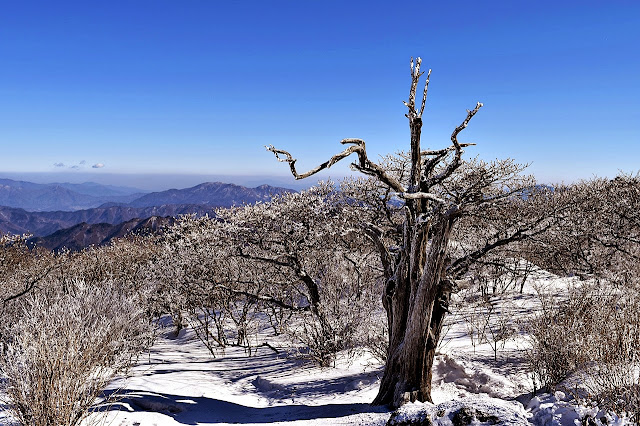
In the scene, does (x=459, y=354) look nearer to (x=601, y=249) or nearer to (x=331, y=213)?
(x=331, y=213)

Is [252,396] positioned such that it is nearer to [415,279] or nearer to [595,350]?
[415,279]

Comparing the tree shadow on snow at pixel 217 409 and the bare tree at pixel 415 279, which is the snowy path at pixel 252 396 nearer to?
the tree shadow on snow at pixel 217 409

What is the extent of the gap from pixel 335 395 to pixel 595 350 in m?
4.90

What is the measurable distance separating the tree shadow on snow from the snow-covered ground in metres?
0.02

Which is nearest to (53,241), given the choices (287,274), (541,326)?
(287,274)

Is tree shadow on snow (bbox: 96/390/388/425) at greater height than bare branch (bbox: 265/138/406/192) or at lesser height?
lesser

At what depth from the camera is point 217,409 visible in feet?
27.4

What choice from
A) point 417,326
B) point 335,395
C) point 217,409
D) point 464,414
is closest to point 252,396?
point 217,409

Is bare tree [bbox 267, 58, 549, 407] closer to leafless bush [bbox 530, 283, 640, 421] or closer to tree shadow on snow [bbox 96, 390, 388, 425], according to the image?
tree shadow on snow [bbox 96, 390, 388, 425]

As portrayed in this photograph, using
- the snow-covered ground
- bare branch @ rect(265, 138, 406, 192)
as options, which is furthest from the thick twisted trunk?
bare branch @ rect(265, 138, 406, 192)

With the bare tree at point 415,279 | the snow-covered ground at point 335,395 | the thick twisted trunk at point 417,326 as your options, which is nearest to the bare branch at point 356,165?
the bare tree at point 415,279

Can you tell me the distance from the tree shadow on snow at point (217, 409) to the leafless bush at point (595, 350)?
3.11 metres

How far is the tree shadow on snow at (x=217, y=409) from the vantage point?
7.30 meters

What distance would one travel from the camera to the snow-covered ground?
4992mm
